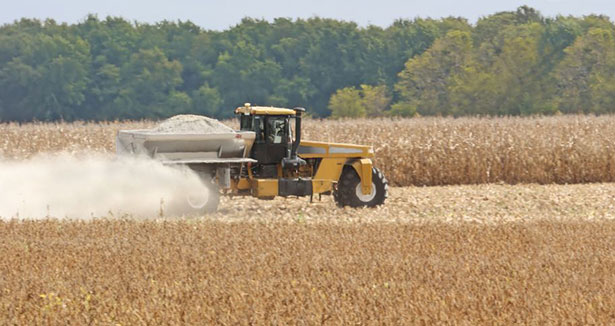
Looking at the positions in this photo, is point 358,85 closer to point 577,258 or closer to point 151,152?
point 151,152

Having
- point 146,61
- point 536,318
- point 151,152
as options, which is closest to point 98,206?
point 151,152

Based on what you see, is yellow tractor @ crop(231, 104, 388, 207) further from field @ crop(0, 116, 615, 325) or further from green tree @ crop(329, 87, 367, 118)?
green tree @ crop(329, 87, 367, 118)

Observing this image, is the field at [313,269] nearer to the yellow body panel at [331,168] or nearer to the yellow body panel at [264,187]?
the yellow body panel at [264,187]

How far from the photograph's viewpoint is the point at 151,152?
51.6 ft

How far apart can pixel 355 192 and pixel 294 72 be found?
5608 centimetres

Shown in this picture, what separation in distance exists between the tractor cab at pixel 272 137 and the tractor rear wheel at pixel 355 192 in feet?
3.56

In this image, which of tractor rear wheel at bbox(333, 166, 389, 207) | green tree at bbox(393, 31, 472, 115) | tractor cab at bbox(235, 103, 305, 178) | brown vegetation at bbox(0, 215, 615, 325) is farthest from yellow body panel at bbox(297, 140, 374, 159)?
green tree at bbox(393, 31, 472, 115)

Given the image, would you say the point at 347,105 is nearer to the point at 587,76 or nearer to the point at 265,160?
the point at 587,76

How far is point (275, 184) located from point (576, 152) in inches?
457

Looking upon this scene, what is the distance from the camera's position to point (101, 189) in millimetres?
16156

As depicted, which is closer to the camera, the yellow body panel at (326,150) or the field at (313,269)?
the field at (313,269)

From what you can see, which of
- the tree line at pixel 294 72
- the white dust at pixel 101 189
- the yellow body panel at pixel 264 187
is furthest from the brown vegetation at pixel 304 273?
the tree line at pixel 294 72

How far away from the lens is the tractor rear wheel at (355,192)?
57.7 feet

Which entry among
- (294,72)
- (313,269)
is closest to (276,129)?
(313,269)
